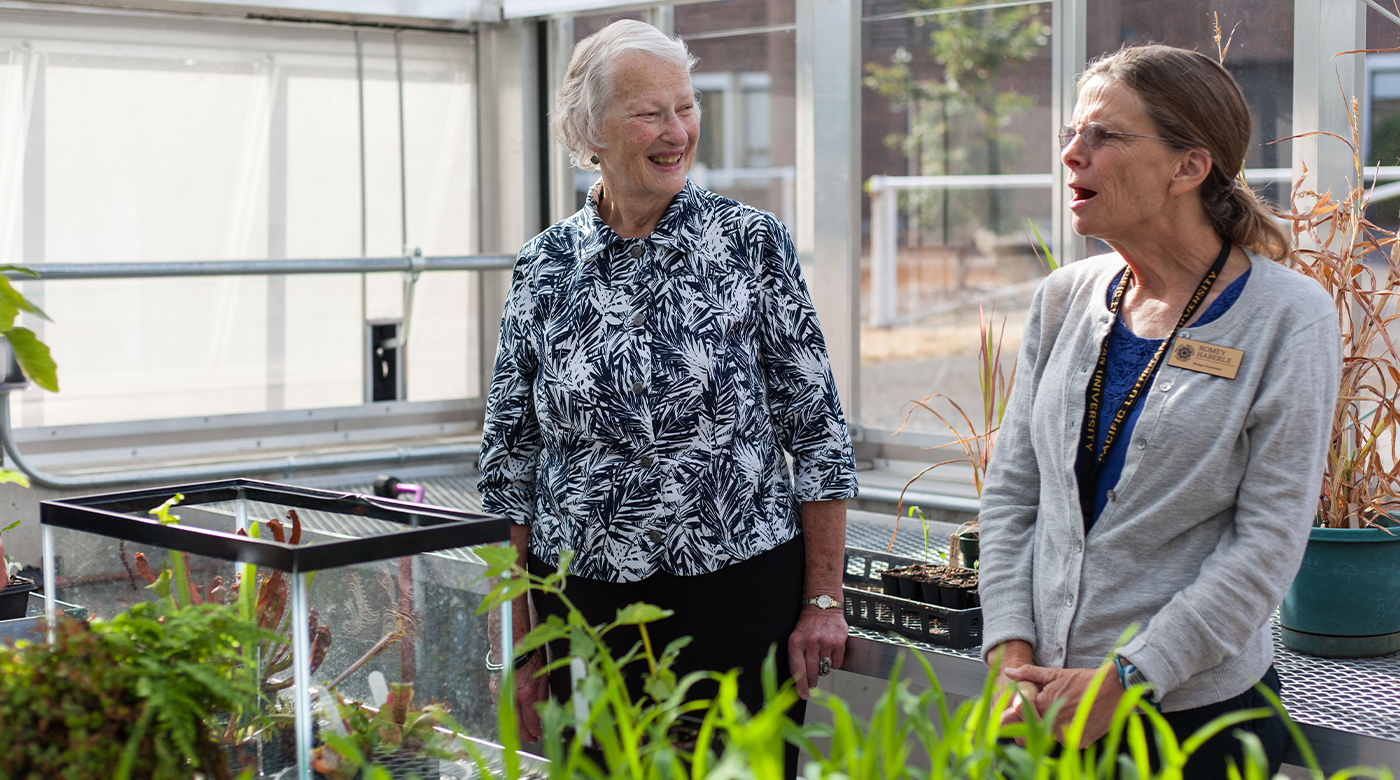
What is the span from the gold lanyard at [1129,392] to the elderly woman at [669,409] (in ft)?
1.30

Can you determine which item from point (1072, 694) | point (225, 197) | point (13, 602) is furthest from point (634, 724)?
point (225, 197)

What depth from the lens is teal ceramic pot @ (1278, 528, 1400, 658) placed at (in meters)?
2.13

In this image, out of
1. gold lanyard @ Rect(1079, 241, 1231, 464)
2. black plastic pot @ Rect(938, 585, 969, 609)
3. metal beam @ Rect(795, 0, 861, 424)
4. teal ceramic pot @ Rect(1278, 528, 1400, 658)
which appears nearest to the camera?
gold lanyard @ Rect(1079, 241, 1231, 464)

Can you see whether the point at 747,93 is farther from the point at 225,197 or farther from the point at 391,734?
the point at 391,734

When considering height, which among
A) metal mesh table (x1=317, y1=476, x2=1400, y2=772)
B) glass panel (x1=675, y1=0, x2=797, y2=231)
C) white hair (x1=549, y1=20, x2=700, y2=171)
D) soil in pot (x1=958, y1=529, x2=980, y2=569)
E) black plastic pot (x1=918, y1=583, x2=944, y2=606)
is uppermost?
glass panel (x1=675, y1=0, x2=797, y2=231)

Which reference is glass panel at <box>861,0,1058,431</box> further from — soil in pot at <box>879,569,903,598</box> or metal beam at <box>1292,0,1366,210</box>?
soil in pot at <box>879,569,903,598</box>

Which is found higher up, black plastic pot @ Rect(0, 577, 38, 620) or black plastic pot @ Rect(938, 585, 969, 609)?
black plastic pot @ Rect(0, 577, 38, 620)

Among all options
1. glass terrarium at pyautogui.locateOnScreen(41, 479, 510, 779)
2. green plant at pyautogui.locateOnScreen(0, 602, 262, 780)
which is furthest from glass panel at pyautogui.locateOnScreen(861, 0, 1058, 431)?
green plant at pyautogui.locateOnScreen(0, 602, 262, 780)

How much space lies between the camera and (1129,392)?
166cm

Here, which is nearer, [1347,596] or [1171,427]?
[1171,427]

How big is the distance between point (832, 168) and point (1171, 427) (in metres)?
2.09

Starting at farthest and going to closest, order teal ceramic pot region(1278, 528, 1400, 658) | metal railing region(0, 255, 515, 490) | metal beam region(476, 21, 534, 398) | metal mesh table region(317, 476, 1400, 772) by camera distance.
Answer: metal beam region(476, 21, 534, 398), metal railing region(0, 255, 515, 490), teal ceramic pot region(1278, 528, 1400, 658), metal mesh table region(317, 476, 1400, 772)

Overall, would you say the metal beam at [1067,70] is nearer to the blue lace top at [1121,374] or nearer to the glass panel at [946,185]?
the glass panel at [946,185]

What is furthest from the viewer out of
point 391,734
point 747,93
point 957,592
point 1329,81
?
point 747,93
